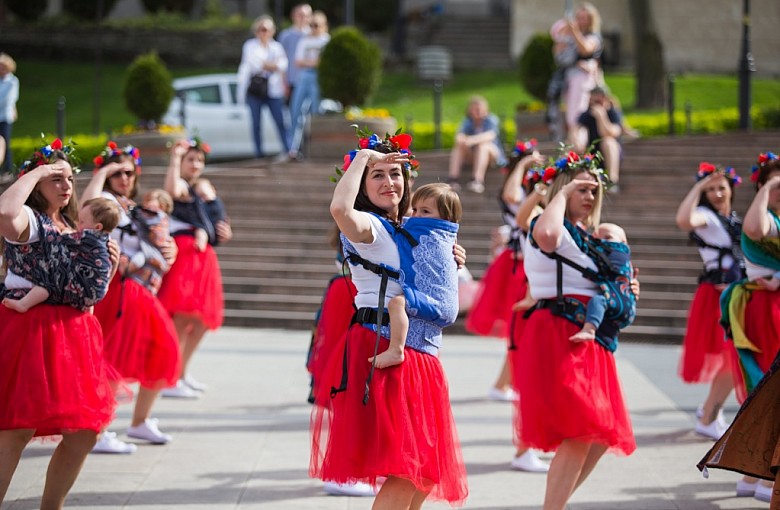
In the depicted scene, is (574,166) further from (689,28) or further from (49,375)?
(689,28)

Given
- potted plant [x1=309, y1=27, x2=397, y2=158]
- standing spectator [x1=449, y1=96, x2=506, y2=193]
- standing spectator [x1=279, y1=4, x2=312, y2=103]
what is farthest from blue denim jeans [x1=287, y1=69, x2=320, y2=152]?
standing spectator [x1=449, y1=96, x2=506, y2=193]

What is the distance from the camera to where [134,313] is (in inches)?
317

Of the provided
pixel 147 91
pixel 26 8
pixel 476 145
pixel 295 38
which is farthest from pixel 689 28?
pixel 26 8

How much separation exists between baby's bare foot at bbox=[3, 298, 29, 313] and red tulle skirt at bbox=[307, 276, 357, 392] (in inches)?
79.2

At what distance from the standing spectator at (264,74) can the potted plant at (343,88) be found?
575 millimetres

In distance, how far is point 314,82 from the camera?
18.5 metres

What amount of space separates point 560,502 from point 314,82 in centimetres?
1303

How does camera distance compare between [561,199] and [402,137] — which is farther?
[561,199]

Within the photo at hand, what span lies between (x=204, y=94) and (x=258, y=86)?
4826 millimetres

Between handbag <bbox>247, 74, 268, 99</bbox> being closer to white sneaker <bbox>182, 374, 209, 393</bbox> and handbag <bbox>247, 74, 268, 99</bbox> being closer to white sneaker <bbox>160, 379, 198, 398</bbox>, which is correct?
white sneaker <bbox>182, 374, 209, 393</bbox>

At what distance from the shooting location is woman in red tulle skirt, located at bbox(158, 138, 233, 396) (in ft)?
31.4

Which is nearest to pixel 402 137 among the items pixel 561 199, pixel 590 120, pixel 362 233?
pixel 362 233

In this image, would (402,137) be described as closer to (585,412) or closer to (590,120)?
(585,412)

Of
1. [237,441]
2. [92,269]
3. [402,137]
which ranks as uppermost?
[402,137]
